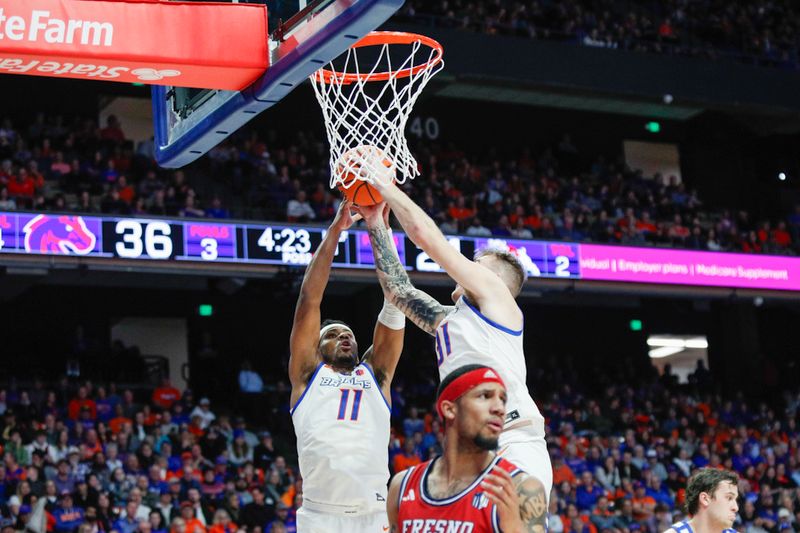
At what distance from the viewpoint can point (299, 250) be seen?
1973 cm

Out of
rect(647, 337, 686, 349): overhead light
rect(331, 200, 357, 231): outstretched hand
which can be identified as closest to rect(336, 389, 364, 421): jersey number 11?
rect(331, 200, 357, 231): outstretched hand

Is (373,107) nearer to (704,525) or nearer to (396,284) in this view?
(396,284)

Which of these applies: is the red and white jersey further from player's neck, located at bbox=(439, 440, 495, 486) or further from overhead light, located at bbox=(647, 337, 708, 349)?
overhead light, located at bbox=(647, 337, 708, 349)

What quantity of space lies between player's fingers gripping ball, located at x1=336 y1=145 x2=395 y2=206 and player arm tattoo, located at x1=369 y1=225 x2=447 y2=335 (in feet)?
1.05

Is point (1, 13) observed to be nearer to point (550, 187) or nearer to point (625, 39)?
point (550, 187)

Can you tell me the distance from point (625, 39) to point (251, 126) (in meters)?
8.62

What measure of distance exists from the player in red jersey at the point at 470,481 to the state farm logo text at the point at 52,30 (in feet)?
10.4

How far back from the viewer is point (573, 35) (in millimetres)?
26156

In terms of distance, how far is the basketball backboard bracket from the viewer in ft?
19.9

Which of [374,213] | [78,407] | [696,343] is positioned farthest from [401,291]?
[696,343]

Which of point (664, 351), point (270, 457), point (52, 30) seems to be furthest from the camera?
point (664, 351)

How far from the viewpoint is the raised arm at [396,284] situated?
20.1 feet

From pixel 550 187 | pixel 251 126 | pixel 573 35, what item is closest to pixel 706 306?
pixel 550 187

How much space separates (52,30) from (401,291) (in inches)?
92.3
